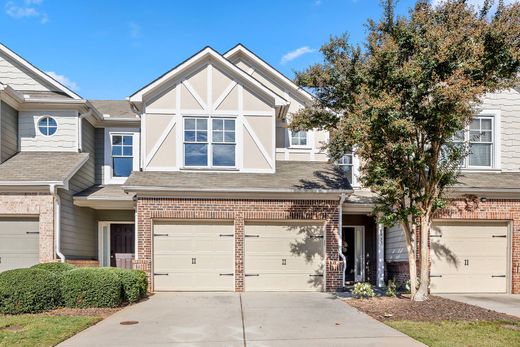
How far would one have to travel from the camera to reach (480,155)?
627 inches

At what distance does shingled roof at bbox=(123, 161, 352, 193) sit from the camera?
13.4 meters

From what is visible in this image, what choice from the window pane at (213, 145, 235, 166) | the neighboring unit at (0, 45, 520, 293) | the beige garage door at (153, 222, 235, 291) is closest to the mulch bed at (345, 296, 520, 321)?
the neighboring unit at (0, 45, 520, 293)

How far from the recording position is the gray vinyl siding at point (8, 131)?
48.4ft

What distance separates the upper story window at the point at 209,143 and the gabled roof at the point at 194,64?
1.42 meters

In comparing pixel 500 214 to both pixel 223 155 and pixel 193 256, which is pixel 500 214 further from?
pixel 193 256

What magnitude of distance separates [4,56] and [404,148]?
13.9 m

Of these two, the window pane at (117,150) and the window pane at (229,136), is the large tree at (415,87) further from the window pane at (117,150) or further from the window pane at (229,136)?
the window pane at (117,150)

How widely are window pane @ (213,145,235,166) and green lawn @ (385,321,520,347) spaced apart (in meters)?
7.43

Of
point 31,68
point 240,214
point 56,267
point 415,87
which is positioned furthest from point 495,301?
point 31,68

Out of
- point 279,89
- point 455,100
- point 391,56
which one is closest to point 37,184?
point 279,89

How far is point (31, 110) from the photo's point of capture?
15758mm

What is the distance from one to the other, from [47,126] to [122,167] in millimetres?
2860

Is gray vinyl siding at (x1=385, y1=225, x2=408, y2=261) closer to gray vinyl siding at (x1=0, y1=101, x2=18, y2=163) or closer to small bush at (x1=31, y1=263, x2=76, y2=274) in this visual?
small bush at (x1=31, y1=263, x2=76, y2=274)

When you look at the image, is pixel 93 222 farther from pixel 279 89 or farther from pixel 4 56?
pixel 279 89
